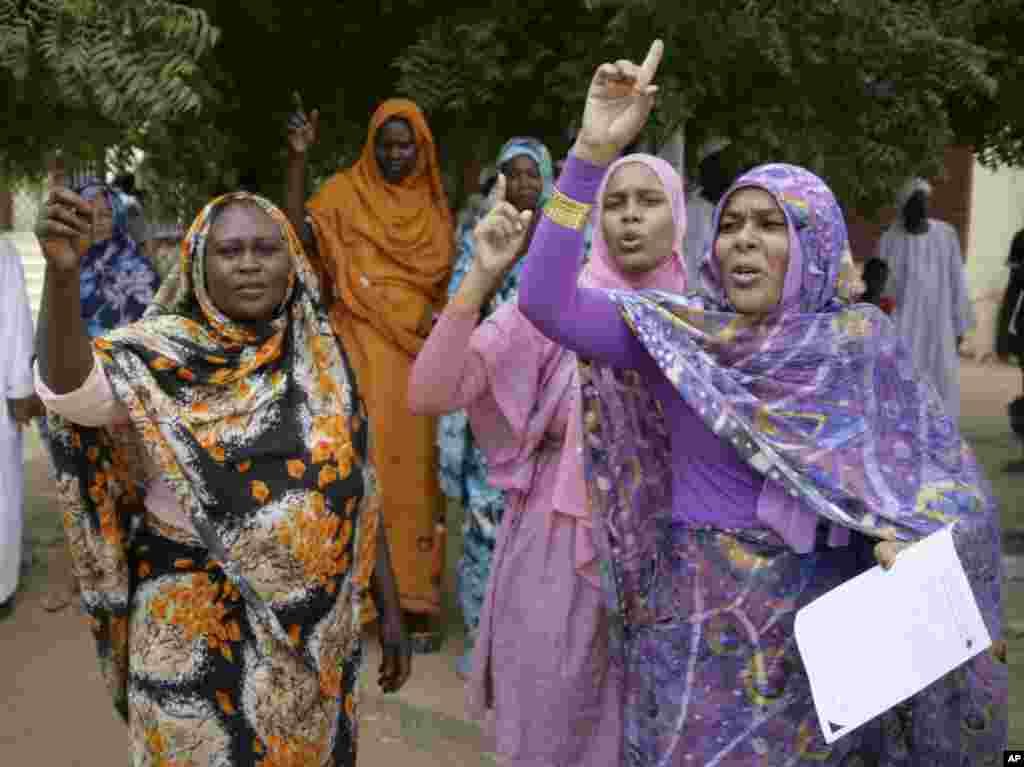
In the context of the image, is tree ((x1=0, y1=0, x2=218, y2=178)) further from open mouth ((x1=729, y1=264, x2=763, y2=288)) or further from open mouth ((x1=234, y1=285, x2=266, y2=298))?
open mouth ((x1=729, y1=264, x2=763, y2=288))

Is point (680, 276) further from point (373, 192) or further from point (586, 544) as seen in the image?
point (373, 192)

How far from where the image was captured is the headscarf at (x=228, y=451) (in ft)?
9.24

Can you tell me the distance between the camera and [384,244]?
5.72 m

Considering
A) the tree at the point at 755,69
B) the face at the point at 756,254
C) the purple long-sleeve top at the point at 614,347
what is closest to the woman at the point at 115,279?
the tree at the point at 755,69

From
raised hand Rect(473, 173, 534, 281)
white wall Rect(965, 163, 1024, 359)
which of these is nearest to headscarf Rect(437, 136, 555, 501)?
raised hand Rect(473, 173, 534, 281)

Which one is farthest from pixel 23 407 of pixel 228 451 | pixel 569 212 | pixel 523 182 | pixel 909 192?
pixel 909 192

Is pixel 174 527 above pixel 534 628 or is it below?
above

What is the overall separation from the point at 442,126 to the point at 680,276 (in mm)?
3144

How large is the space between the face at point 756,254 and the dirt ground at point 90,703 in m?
2.55

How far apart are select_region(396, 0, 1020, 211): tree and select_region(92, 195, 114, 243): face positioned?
1579 mm

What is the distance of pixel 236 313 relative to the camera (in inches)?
119

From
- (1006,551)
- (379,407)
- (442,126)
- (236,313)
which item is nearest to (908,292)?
(1006,551)

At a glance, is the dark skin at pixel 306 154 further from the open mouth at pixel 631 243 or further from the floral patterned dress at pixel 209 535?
the floral patterned dress at pixel 209 535

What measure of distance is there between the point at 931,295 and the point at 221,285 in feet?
26.0
